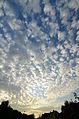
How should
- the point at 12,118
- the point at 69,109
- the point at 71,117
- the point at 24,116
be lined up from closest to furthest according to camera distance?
the point at 12,118
the point at 71,117
the point at 69,109
the point at 24,116

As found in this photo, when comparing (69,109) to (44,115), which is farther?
(44,115)

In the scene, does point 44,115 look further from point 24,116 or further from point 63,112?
point 63,112

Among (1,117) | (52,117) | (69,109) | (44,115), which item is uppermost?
(44,115)

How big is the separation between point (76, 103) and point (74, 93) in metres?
3.86

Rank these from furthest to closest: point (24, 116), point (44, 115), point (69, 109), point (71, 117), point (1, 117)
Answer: point (44, 115) < point (24, 116) < point (69, 109) < point (71, 117) < point (1, 117)

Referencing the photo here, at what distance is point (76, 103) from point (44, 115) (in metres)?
28.0

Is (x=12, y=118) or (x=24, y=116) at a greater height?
(x=24, y=116)

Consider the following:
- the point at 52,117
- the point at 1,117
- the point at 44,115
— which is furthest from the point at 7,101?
the point at 44,115

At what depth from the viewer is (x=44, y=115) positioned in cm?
8531

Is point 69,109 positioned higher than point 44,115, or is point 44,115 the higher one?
point 44,115

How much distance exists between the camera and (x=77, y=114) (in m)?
53.0

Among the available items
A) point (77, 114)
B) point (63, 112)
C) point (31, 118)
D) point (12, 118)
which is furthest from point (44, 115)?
point (12, 118)

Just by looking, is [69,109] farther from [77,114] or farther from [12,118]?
[12,118]

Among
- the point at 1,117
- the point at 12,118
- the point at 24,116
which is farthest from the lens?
the point at 24,116
